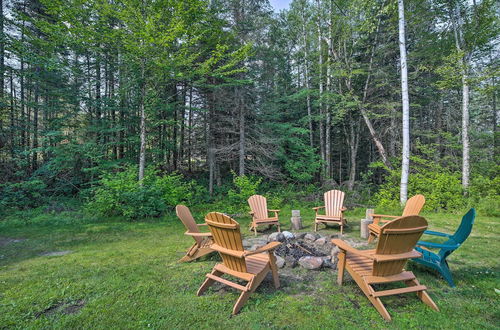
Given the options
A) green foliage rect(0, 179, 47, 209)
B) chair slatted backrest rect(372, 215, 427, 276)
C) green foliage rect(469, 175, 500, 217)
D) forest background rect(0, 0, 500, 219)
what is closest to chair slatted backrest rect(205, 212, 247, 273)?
chair slatted backrest rect(372, 215, 427, 276)

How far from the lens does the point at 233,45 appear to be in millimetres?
8523

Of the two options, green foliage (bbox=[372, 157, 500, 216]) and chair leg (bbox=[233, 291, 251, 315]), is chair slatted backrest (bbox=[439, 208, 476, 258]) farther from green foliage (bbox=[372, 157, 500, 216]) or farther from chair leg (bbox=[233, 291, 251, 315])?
green foliage (bbox=[372, 157, 500, 216])

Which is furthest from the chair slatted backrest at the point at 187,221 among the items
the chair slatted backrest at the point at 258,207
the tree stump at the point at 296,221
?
the tree stump at the point at 296,221

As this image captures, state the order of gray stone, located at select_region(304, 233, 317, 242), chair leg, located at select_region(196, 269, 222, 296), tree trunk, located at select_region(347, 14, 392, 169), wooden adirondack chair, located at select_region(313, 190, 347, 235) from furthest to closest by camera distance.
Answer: tree trunk, located at select_region(347, 14, 392, 169) < wooden adirondack chair, located at select_region(313, 190, 347, 235) < gray stone, located at select_region(304, 233, 317, 242) < chair leg, located at select_region(196, 269, 222, 296)

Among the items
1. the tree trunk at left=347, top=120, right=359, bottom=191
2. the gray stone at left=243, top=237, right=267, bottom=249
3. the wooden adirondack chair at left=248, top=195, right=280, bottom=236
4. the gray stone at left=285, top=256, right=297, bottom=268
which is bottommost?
the gray stone at left=243, top=237, right=267, bottom=249

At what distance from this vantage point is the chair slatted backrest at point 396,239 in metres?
2.08

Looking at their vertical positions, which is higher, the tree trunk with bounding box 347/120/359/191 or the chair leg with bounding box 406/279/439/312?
the tree trunk with bounding box 347/120/359/191

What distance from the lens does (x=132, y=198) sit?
6.19m

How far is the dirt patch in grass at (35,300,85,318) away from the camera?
6.95 ft

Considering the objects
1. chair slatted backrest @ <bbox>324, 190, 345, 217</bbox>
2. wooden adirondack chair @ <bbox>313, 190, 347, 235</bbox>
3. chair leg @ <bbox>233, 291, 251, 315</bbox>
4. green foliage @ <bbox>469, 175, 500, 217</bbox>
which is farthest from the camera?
green foliage @ <bbox>469, 175, 500, 217</bbox>

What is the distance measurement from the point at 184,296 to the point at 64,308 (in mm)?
1127

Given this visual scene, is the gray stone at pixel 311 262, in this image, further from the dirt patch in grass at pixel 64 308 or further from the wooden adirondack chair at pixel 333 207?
the dirt patch in grass at pixel 64 308

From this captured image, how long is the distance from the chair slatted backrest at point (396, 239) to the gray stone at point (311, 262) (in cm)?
90

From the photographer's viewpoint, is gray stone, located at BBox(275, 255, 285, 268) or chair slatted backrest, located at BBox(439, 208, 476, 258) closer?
chair slatted backrest, located at BBox(439, 208, 476, 258)
